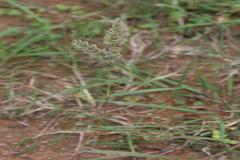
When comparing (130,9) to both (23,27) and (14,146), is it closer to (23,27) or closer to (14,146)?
(23,27)

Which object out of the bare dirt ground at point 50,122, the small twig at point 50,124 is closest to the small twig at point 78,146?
the bare dirt ground at point 50,122

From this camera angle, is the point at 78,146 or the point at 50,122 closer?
the point at 78,146

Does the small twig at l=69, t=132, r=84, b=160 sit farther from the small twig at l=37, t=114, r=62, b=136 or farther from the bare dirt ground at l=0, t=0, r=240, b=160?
the small twig at l=37, t=114, r=62, b=136

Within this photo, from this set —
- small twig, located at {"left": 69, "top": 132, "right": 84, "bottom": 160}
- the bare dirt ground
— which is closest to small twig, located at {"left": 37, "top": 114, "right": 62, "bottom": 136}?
the bare dirt ground

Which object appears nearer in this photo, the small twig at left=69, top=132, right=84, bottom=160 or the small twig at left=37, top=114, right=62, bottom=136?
the small twig at left=69, top=132, right=84, bottom=160

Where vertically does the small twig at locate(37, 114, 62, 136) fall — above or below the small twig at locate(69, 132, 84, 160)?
above

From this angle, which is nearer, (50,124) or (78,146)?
(78,146)

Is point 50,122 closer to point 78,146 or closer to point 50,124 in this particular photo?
point 50,124

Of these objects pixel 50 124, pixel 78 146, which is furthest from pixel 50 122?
pixel 78 146

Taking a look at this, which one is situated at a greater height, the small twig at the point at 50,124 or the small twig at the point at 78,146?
the small twig at the point at 50,124

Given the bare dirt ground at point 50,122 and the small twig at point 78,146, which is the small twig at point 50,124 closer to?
the bare dirt ground at point 50,122

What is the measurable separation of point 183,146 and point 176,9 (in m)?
0.99

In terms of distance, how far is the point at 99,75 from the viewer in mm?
2592

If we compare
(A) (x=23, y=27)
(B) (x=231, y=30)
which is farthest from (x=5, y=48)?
(B) (x=231, y=30)
